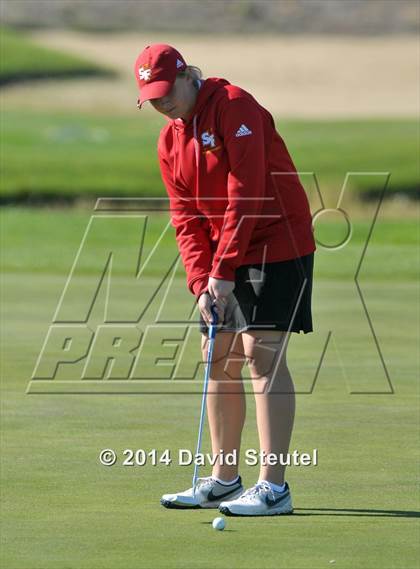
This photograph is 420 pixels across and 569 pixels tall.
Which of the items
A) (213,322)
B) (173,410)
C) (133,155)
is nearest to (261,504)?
(213,322)

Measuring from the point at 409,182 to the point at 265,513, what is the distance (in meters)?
27.4

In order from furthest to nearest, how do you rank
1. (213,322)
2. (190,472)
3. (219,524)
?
(190,472) < (213,322) < (219,524)

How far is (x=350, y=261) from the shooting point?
1892cm

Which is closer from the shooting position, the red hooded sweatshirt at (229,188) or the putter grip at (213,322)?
the red hooded sweatshirt at (229,188)

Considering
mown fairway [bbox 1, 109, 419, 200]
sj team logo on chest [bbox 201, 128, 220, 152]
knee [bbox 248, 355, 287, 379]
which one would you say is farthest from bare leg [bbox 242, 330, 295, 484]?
mown fairway [bbox 1, 109, 419, 200]

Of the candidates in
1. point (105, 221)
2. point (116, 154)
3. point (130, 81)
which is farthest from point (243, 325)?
point (130, 81)

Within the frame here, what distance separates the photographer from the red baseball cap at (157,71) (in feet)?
18.3

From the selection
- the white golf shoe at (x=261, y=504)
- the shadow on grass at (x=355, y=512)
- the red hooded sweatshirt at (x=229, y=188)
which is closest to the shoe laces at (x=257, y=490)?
the white golf shoe at (x=261, y=504)

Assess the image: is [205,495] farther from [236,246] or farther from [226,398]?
[236,246]

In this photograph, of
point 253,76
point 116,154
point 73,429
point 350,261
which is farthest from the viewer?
point 253,76

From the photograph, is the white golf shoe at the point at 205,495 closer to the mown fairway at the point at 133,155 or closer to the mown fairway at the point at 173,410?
the mown fairway at the point at 173,410

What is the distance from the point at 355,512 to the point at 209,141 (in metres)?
1.50

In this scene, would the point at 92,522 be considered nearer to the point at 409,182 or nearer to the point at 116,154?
the point at 409,182

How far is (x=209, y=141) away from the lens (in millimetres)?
5680
